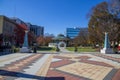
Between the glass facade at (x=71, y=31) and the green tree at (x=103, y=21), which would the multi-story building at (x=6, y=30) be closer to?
the green tree at (x=103, y=21)

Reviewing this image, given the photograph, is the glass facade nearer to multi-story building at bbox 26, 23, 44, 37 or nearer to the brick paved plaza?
multi-story building at bbox 26, 23, 44, 37

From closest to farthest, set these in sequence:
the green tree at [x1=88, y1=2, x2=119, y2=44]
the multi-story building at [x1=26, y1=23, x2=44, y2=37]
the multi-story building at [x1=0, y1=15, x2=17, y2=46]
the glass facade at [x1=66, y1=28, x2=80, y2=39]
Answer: the green tree at [x1=88, y1=2, x2=119, y2=44]
the multi-story building at [x1=0, y1=15, x2=17, y2=46]
the multi-story building at [x1=26, y1=23, x2=44, y2=37]
the glass facade at [x1=66, y1=28, x2=80, y2=39]

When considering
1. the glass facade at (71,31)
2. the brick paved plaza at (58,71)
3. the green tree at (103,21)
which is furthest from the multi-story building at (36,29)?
the brick paved plaza at (58,71)

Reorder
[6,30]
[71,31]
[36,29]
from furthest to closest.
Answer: [71,31]
[36,29]
[6,30]

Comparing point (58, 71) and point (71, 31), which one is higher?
point (71, 31)

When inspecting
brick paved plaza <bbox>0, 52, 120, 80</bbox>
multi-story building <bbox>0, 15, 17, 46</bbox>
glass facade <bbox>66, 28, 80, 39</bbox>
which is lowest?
brick paved plaza <bbox>0, 52, 120, 80</bbox>

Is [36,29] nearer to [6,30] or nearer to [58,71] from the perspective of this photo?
[6,30]

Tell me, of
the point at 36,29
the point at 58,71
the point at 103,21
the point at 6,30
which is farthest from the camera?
the point at 36,29

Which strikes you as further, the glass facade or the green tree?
the glass facade

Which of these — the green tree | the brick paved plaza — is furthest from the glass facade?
the brick paved plaza

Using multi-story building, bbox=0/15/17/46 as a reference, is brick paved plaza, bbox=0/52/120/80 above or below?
below

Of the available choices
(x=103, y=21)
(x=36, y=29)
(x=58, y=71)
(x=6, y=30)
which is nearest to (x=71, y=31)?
(x=36, y=29)

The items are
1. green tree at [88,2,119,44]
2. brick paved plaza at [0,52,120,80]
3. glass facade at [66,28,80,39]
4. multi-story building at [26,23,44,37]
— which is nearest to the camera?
brick paved plaza at [0,52,120,80]

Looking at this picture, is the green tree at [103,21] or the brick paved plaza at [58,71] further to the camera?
the green tree at [103,21]
